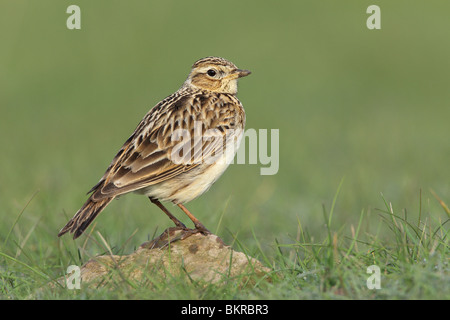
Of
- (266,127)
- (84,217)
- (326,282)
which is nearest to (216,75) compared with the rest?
(84,217)

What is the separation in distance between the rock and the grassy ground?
0.54 ft

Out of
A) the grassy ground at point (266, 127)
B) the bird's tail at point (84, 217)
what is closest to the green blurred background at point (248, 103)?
the grassy ground at point (266, 127)

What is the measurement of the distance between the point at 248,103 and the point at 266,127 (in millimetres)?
4315

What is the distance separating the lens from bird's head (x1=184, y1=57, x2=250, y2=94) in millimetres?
8354

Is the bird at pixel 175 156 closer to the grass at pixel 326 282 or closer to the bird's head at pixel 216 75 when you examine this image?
the bird's head at pixel 216 75

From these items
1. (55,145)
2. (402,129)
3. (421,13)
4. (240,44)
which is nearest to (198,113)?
(55,145)

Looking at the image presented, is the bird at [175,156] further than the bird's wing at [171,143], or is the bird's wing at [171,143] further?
the bird's wing at [171,143]

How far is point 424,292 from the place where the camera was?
16.8 feet

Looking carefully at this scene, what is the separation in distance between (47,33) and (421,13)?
15.6 meters

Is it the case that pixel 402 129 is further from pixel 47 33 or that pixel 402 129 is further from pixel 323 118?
A: pixel 47 33

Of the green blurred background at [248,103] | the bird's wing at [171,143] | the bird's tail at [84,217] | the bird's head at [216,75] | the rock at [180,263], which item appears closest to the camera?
the rock at [180,263]

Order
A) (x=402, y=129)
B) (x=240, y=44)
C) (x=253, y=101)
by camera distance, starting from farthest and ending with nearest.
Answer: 1. (x=240, y=44)
2. (x=253, y=101)
3. (x=402, y=129)

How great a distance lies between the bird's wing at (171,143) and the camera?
22.6 feet

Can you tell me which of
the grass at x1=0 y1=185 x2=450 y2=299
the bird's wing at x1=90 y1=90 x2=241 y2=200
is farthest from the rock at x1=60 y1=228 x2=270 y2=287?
the bird's wing at x1=90 y1=90 x2=241 y2=200
